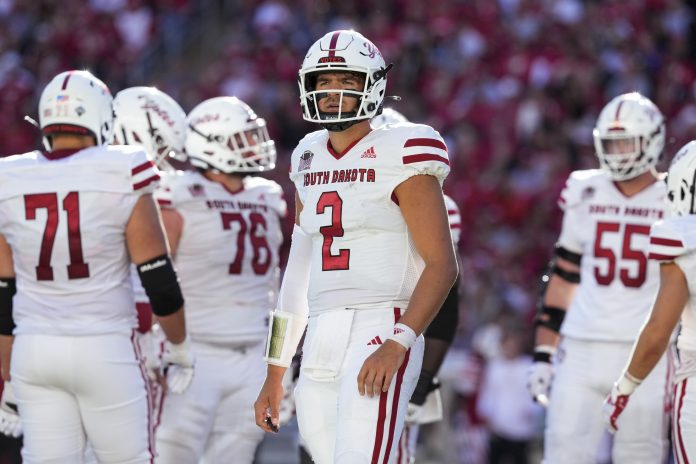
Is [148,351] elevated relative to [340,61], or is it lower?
lower

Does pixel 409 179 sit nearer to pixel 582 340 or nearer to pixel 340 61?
pixel 340 61

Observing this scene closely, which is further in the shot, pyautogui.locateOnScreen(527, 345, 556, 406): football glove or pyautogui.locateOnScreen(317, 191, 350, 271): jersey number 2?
pyautogui.locateOnScreen(527, 345, 556, 406): football glove

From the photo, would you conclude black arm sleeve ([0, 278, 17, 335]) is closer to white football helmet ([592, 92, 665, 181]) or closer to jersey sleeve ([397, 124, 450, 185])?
jersey sleeve ([397, 124, 450, 185])

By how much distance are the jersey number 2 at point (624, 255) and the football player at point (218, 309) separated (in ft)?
5.33

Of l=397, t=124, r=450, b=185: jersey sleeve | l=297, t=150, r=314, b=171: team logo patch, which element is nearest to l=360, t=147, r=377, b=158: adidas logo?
l=397, t=124, r=450, b=185: jersey sleeve

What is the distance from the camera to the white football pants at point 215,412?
5918 mm

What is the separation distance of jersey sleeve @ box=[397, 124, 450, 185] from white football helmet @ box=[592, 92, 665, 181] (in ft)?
7.90

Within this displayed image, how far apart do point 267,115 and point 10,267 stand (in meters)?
8.90

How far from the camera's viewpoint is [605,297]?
6.42 m

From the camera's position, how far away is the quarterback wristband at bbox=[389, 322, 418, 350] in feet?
13.6

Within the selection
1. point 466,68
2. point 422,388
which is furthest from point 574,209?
point 466,68

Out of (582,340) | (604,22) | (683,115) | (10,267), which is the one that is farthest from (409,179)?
(604,22)

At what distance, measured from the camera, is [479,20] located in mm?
14422

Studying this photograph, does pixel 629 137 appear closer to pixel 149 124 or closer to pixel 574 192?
pixel 574 192
